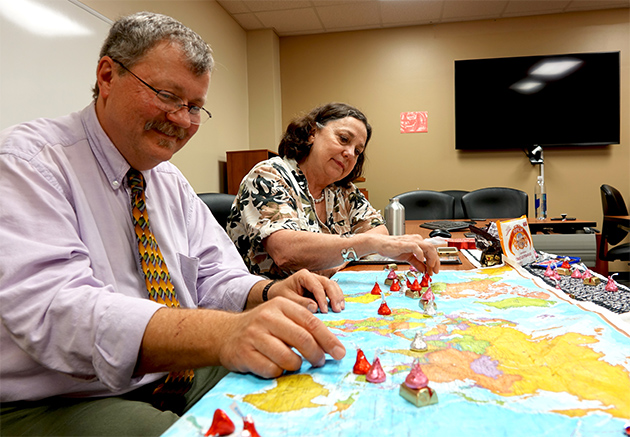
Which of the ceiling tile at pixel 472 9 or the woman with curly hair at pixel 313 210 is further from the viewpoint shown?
the ceiling tile at pixel 472 9

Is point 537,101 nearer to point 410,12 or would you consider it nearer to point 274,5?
point 410,12

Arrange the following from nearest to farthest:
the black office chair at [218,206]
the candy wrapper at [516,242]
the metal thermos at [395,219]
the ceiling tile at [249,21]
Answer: the candy wrapper at [516,242] < the black office chair at [218,206] < the metal thermos at [395,219] < the ceiling tile at [249,21]

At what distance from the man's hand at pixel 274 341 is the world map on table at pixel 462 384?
0.02m

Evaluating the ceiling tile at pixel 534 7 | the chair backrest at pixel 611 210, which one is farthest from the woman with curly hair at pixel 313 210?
the ceiling tile at pixel 534 7

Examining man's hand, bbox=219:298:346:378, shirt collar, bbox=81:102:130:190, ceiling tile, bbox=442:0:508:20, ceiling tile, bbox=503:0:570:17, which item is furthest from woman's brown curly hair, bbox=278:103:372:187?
ceiling tile, bbox=503:0:570:17

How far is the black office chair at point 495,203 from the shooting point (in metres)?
3.96

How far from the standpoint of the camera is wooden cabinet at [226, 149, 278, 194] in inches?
166

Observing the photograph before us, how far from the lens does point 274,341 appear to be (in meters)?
0.62

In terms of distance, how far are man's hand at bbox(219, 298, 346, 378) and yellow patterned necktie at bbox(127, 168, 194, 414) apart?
0.97 feet

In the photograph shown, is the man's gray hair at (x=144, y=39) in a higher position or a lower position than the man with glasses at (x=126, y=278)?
higher

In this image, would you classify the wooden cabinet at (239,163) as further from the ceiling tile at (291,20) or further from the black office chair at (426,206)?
the ceiling tile at (291,20)

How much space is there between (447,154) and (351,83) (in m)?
1.49

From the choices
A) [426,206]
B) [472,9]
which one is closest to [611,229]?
[426,206]

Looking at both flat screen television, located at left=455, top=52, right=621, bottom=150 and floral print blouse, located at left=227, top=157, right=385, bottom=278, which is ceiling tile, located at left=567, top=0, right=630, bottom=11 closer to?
flat screen television, located at left=455, top=52, right=621, bottom=150
